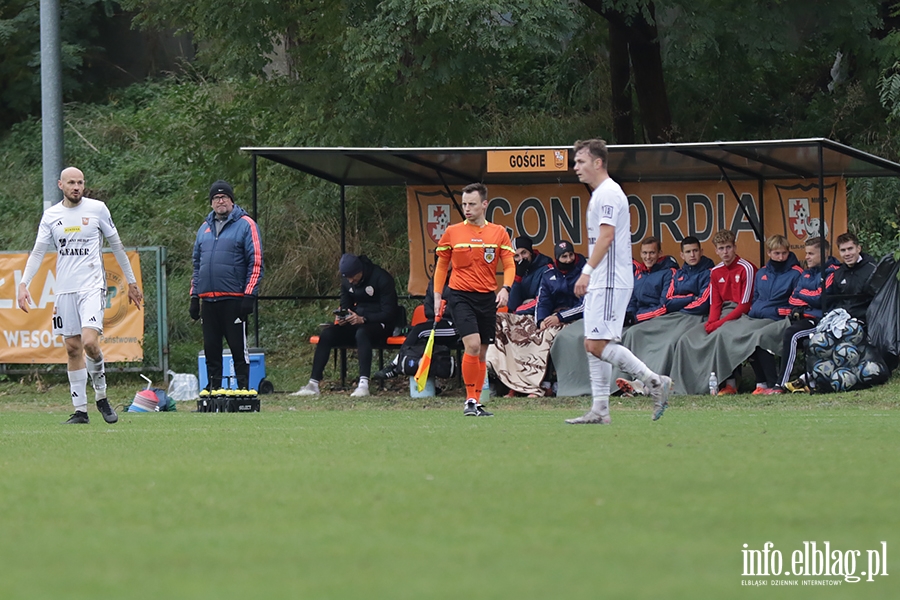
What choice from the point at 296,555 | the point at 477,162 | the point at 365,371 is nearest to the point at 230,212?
the point at 365,371

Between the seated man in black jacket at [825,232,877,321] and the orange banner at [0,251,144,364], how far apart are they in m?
9.44

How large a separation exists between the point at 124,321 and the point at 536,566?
15.2 metres

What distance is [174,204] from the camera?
27.1 meters

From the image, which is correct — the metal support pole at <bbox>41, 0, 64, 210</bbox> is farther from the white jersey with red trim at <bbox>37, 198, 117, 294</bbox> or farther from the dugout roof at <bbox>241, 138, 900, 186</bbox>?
the white jersey with red trim at <bbox>37, 198, 117, 294</bbox>

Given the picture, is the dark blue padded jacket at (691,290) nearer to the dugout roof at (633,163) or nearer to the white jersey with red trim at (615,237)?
the dugout roof at (633,163)

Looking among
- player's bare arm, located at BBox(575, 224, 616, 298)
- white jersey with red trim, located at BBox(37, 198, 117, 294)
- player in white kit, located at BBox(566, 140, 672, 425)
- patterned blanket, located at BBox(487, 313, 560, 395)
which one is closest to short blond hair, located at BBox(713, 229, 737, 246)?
patterned blanket, located at BBox(487, 313, 560, 395)

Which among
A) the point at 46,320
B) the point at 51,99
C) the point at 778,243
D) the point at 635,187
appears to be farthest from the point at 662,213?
the point at 46,320

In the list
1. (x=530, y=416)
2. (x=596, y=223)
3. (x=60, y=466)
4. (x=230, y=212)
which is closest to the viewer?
(x=60, y=466)

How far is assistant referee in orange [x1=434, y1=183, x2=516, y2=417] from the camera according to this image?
40.7 feet

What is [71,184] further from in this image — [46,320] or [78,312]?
[46,320]

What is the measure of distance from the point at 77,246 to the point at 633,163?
28.8ft

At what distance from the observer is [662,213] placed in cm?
1916

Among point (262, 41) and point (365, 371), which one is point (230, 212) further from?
point (262, 41)

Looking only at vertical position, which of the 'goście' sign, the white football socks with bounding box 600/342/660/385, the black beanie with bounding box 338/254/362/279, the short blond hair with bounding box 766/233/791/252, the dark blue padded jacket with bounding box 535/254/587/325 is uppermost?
the 'goście' sign
